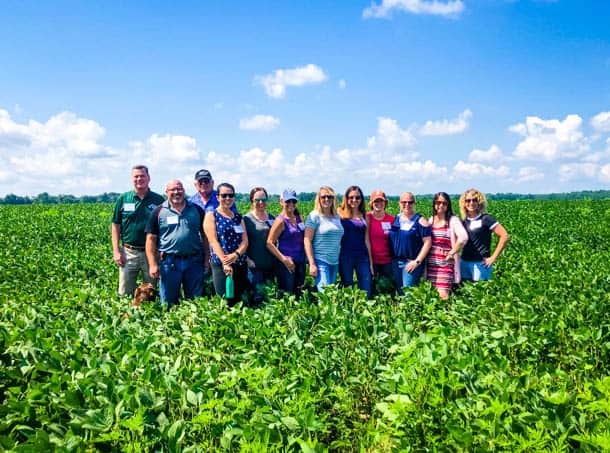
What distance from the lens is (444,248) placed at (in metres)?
6.07

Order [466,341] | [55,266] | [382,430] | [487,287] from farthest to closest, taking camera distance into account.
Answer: [55,266], [487,287], [466,341], [382,430]

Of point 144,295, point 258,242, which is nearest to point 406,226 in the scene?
point 258,242

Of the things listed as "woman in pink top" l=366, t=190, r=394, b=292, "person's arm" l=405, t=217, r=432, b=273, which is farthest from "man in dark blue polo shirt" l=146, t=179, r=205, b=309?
"person's arm" l=405, t=217, r=432, b=273

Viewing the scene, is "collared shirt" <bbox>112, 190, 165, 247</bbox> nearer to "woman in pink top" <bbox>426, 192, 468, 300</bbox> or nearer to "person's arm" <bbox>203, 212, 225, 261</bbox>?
"person's arm" <bbox>203, 212, 225, 261</bbox>

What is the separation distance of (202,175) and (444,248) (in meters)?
3.43

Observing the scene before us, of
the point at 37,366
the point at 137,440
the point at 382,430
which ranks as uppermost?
the point at 37,366

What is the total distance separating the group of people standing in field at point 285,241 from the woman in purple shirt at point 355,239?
0.04ft

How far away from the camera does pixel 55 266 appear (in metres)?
9.22

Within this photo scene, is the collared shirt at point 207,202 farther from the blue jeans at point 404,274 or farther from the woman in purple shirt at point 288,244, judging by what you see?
the blue jeans at point 404,274

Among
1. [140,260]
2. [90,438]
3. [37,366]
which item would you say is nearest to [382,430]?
[90,438]

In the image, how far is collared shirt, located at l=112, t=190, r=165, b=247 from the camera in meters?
6.08

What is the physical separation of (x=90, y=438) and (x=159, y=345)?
60.1 inches

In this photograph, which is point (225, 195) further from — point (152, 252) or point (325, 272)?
point (325, 272)

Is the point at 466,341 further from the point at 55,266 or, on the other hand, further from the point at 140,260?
the point at 55,266
